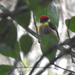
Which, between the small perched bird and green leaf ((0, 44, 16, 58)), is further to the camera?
the small perched bird

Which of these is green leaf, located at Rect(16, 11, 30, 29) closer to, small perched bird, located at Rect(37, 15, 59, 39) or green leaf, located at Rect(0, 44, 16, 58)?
green leaf, located at Rect(0, 44, 16, 58)

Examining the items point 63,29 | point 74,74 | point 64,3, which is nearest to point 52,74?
point 63,29

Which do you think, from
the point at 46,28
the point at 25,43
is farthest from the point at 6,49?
the point at 46,28

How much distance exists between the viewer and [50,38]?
601 mm

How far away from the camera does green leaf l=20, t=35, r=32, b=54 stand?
0.62 metres

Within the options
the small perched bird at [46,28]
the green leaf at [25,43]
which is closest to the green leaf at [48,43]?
the green leaf at [25,43]

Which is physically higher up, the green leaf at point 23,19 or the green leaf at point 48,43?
the green leaf at point 23,19

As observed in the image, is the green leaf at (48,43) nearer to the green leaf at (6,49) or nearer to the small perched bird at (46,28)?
the green leaf at (6,49)

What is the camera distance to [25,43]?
2.04 feet

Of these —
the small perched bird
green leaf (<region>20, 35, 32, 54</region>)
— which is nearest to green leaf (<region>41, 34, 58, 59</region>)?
green leaf (<region>20, 35, 32, 54</region>)

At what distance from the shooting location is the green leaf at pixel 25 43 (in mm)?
618

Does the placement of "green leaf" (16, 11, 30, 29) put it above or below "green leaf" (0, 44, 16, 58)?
above

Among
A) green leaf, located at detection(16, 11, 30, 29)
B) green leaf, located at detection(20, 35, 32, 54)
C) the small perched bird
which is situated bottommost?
the small perched bird

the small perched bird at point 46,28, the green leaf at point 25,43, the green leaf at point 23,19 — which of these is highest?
the green leaf at point 23,19
